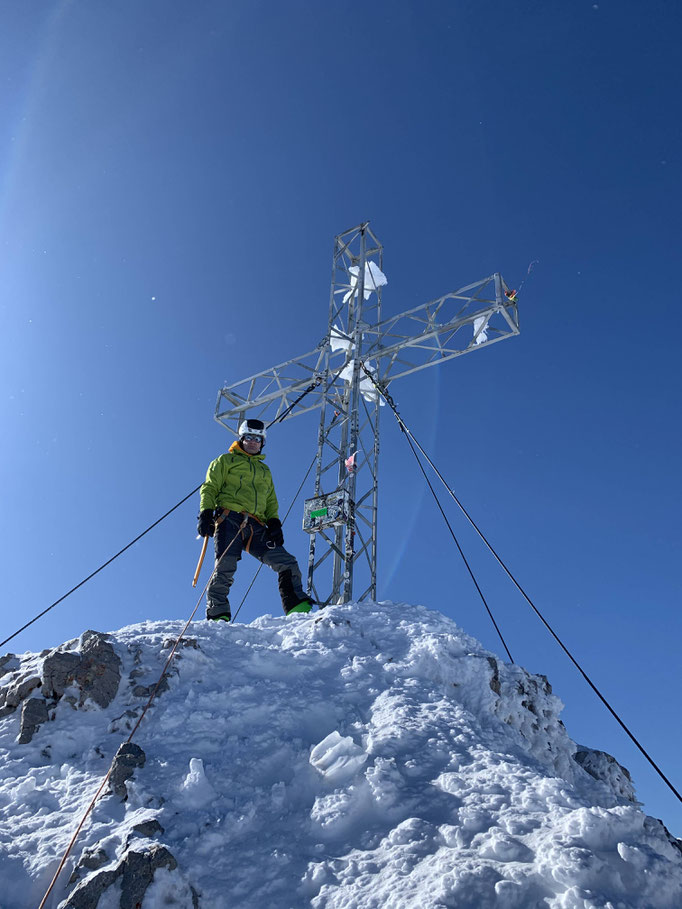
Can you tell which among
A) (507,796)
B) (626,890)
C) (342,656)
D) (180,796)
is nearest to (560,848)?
(626,890)

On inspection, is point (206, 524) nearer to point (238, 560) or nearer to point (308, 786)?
point (238, 560)

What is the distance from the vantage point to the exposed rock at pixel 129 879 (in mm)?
2473

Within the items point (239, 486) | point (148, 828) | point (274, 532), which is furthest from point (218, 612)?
point (148, 828)

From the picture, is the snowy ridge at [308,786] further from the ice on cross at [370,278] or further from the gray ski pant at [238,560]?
the ice on cross at [370,278]

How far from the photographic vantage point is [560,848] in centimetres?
248

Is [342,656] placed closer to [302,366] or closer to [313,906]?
[313,906]

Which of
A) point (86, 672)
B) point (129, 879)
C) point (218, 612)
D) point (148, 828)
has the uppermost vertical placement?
point (218, 612)

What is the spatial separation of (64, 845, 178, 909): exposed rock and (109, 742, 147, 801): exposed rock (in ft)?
1.70

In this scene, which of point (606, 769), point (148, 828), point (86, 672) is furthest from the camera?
point (606, 769)

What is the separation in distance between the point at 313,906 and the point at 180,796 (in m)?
0.94

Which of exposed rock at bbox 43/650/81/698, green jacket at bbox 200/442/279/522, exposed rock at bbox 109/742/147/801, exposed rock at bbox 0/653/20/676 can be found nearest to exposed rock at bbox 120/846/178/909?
exposed rock at bbox 109/742/147/801

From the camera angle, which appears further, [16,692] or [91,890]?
[16,692]

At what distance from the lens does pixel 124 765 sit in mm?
3240

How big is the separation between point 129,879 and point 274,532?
4.65m
